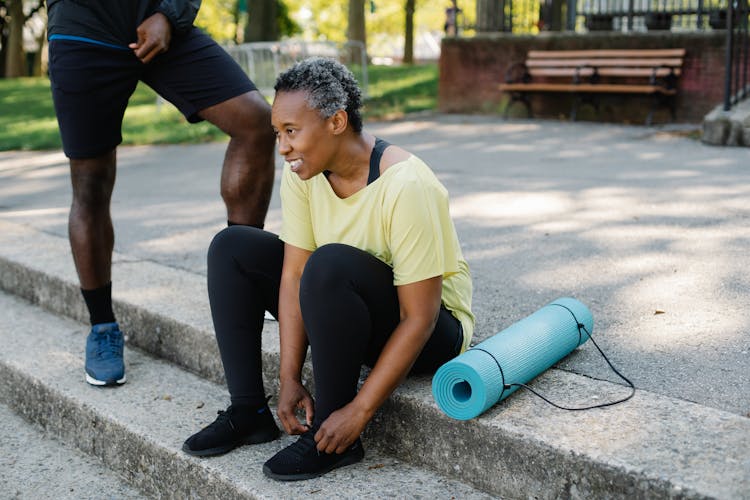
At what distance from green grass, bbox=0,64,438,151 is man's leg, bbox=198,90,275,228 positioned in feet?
25.0

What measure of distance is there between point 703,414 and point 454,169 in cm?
528

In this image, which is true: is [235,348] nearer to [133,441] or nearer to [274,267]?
[274,267]

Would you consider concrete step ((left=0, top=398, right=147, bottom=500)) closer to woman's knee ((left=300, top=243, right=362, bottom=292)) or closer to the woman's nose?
woman's knee ((left=300, top=243, right=362, bottom=292))

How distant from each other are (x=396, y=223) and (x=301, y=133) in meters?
0.37

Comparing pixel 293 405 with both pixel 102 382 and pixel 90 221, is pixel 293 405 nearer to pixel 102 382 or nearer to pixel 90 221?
pixel 102 382

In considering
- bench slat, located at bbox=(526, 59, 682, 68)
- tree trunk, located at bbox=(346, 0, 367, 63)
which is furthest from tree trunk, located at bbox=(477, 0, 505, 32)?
tree trunk, located at bbox=(346, 0, 367, 63)

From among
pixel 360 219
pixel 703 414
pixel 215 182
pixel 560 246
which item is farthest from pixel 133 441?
pixel 215 182

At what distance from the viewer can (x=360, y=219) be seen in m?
2.57

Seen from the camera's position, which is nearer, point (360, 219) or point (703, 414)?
point (703, 414)

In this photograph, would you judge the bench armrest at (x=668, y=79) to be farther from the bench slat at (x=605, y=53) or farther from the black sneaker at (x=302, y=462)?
the black sneaker at (x=302, y=462)

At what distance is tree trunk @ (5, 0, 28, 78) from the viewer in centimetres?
2747

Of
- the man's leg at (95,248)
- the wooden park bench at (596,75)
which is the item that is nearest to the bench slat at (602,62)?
the wooden park bench at (596,75)

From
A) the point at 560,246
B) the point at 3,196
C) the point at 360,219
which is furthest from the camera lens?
the point at 3,196

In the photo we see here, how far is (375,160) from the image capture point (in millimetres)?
2562
